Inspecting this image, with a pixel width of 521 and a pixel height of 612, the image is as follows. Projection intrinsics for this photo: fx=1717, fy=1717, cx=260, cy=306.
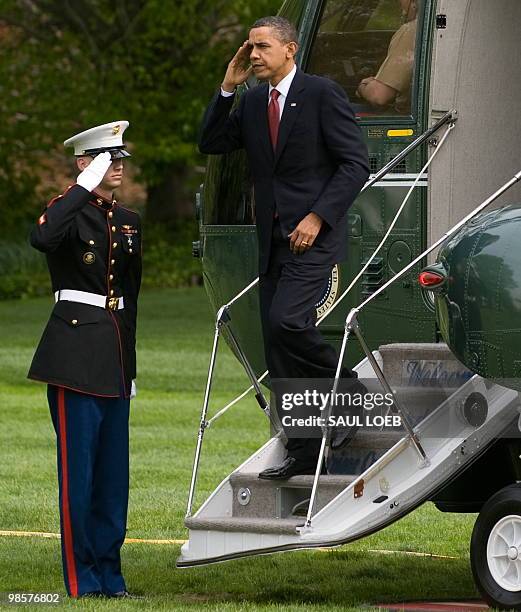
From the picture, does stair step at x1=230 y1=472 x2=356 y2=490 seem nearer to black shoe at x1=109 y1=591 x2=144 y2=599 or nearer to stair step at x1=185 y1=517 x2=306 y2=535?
stair step at x1=185 y1=517 x2=306 y2=535

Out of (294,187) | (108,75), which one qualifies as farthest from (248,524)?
(108,75)

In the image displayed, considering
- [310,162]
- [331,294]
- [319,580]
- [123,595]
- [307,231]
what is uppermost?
[310,162]

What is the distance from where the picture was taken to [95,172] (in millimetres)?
6949

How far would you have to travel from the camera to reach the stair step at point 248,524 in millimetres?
A: 6496

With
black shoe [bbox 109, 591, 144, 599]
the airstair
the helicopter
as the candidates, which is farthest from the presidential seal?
black shoe [bbox 109, 591, 144, 599]

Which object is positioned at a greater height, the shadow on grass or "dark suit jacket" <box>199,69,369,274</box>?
"dark suit jacket" <box>199,69,369,274</box>

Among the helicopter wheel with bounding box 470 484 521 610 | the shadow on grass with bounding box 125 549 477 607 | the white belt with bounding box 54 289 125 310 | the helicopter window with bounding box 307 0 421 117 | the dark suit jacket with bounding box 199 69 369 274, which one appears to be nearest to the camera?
the helicopter wheel with bounding box 470 484 521 610

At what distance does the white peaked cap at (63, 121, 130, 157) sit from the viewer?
7023 millimetres

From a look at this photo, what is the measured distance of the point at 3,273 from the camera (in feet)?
99.3

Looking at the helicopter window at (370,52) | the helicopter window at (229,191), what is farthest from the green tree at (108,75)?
the helicopter window at (370,52)

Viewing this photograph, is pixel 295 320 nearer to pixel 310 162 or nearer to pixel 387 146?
pixel 310 162

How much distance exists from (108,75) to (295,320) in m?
22.9

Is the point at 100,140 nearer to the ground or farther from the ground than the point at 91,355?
farther from the ground

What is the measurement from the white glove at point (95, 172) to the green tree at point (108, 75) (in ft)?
69.1
